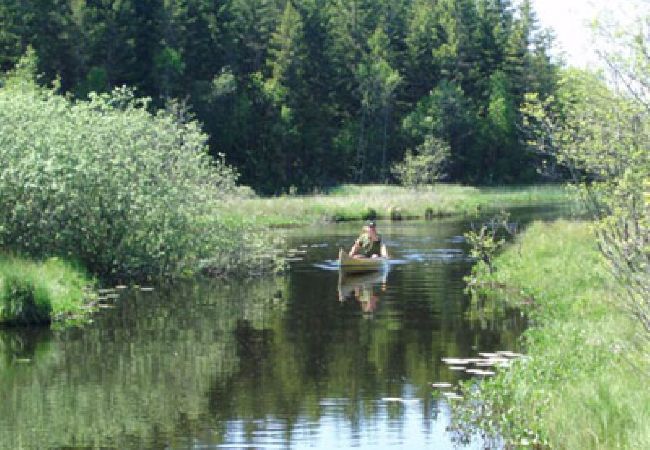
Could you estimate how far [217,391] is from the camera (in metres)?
18.6

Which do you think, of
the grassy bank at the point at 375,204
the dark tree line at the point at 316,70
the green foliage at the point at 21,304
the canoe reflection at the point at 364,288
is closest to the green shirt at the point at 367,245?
the canoe reflection at the point at 364,288

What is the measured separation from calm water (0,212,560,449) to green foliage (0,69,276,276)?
4.85ft

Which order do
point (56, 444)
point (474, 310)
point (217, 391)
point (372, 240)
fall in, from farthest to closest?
1. point (372, 240)
2. point (474, 310)
3. point (217, 391)
4. point (56, 444)

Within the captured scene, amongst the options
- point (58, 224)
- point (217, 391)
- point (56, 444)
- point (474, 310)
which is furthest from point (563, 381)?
point (58, 224)

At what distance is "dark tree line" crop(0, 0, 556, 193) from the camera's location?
8462 cm

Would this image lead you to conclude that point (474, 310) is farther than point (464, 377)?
Yes

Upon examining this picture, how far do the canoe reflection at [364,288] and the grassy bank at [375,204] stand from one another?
16.5 meters

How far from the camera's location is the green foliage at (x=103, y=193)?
29297mm

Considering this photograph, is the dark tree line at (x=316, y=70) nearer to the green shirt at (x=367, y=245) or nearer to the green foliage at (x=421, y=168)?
the green foliage at (x=421, y=168)

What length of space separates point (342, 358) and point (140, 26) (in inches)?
2813

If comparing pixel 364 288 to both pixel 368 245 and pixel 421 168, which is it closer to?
pixel 368 245

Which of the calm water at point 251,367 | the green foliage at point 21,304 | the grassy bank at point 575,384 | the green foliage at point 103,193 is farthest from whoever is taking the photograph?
the green foliage at point 103,193

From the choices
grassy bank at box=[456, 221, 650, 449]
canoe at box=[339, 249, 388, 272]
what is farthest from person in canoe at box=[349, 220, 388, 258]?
grassy bank at box=[456, 221, 650, 449]

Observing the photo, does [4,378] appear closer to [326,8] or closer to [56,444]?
Answer: [56,444]
